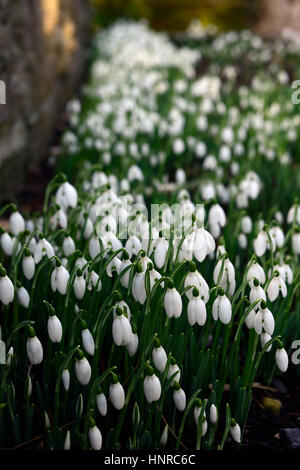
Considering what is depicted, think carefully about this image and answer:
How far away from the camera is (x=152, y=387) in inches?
67.6

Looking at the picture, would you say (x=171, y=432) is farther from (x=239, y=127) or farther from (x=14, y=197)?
(x=239, y=127)

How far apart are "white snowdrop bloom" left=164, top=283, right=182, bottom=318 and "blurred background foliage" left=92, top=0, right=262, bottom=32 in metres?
13.2

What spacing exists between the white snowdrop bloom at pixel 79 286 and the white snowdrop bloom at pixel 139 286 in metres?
0.17

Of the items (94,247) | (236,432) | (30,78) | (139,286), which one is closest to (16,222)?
(94,247)

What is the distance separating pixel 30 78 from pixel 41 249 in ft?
9.19

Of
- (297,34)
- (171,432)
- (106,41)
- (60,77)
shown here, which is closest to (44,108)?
(60,77)

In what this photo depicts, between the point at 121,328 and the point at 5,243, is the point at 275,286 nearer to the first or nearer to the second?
the point at 121,328

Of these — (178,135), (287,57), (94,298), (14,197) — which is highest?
(287,57)

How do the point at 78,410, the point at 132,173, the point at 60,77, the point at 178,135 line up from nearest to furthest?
the point at 78,410
the point at 132,173
the point at 178,135
the point at 60,77

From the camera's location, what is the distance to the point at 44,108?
523 centimetres

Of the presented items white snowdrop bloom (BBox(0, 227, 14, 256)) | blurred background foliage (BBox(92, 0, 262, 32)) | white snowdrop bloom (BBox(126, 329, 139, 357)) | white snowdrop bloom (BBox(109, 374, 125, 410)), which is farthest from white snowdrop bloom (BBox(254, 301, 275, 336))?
blurred background foliage (BBox(92, 0, 262, 32))

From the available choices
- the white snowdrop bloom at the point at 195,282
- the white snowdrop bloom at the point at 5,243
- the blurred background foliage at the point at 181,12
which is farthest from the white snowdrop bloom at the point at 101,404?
the blurred background foliage at the point at 181,12

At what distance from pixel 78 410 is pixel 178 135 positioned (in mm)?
3200

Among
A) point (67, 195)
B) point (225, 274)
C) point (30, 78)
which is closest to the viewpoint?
point (225, 274)
